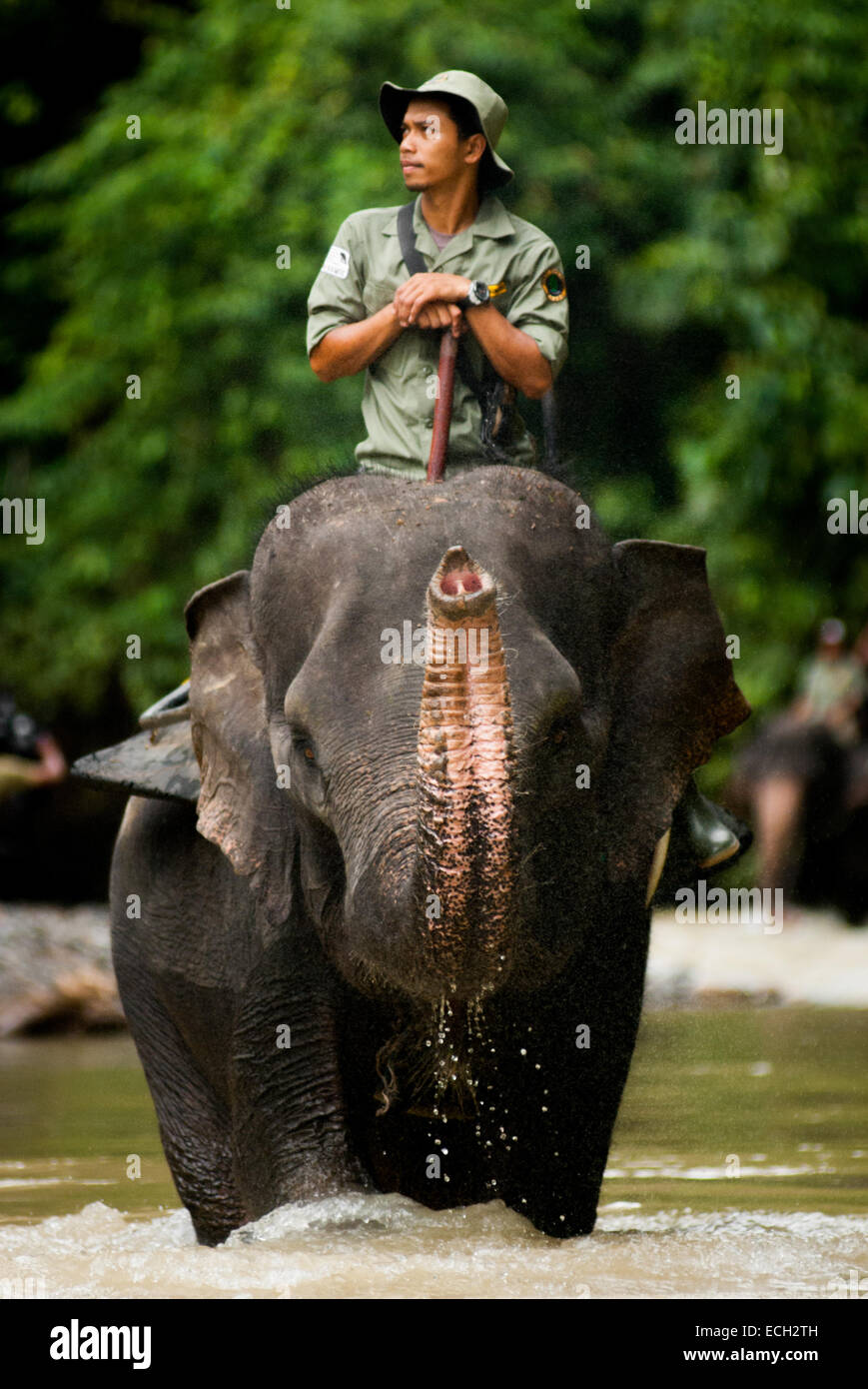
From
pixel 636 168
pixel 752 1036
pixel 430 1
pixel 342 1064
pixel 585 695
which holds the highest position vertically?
pixel 430 1

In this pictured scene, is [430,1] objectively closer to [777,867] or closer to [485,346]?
[777,867]

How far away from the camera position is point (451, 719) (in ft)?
12.9

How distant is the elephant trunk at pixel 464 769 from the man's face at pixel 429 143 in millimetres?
1537

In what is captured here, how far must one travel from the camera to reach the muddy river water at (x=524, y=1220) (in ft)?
15.1

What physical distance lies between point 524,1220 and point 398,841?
1.43m

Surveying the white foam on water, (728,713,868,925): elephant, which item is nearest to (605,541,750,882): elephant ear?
the white foam on water

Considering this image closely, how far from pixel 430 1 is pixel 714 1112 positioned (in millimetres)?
10203

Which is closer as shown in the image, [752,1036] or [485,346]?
[485,346]

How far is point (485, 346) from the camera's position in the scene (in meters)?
5.18

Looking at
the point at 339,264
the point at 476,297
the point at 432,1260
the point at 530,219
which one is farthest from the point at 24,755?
the point at 432,1260

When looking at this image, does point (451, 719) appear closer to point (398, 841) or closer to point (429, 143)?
point (398, 841)

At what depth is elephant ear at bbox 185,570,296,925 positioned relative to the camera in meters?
5.07

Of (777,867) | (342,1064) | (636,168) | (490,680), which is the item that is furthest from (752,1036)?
(636,168)

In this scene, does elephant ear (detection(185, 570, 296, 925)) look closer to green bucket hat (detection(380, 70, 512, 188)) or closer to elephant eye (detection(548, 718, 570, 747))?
elephant eye (detection(548, 718, 570, 747))
